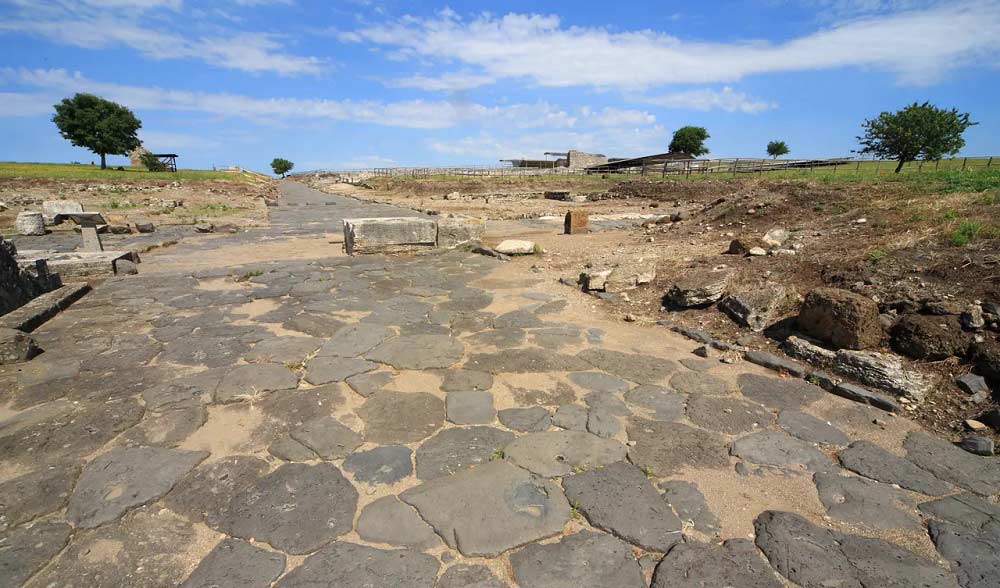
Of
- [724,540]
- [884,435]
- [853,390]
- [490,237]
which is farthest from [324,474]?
[490,237]

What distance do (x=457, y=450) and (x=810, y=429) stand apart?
7.06ft

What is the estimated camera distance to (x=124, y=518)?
1.87 meters

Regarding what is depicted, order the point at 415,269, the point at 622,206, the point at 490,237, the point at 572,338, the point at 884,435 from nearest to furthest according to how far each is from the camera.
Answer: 1. the point at 884,435
2. the point at 572,338
3. the point at 415,269
4. the point at 490,237
5. the point at 622,206

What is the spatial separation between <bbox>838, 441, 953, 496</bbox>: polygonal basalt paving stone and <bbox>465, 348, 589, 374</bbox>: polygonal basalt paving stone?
66.3 inches

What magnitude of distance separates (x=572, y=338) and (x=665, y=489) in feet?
6.43

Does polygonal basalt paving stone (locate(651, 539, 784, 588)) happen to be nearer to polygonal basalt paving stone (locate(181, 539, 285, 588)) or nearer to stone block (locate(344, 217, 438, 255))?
polygonal basalt paving stone (locate(181, 539, 285, 588))

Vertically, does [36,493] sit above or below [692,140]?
below

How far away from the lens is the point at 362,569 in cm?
166

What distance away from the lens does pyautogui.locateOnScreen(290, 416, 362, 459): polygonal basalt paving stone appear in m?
2.35

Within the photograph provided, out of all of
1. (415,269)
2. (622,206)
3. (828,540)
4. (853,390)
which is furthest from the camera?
(622,206)

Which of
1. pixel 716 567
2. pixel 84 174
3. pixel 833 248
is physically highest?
pixel 84 174

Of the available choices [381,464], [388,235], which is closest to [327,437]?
[381,464]

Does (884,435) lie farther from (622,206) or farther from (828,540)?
(622,206)

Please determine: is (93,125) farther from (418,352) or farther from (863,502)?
(863,502)
